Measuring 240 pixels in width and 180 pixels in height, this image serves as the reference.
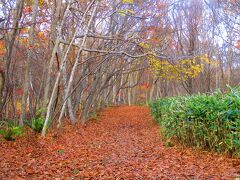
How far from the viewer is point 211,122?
6.55 metres

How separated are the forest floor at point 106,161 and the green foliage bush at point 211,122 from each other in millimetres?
269

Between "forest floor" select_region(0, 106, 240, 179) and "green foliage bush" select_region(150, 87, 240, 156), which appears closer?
"forest floor" select_region(0, 106, 240, 179)

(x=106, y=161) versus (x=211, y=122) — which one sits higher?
(x=211, y=122)

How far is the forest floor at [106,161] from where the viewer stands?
17.2 ft

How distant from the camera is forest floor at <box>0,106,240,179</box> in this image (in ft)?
17.2

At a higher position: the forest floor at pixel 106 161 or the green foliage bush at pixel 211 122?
the green foliage bush at pixel 211 122

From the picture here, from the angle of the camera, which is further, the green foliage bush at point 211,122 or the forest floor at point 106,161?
the green foliage bush at point 211,122

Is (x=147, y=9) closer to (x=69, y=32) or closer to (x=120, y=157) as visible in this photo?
(x=69, y=32)

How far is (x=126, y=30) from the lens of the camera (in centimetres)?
1496

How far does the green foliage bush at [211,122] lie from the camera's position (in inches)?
235

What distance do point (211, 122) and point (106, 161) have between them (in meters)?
2.60

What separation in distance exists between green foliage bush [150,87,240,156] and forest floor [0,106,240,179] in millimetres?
269

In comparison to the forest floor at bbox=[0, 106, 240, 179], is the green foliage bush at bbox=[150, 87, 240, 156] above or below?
above

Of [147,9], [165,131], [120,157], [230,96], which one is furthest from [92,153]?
[147,9]
